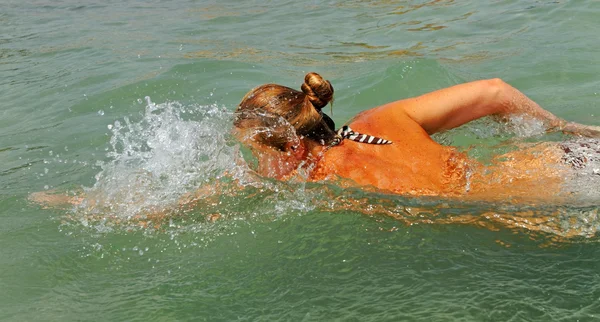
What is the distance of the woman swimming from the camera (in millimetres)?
3322

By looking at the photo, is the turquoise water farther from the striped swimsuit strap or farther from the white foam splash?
the striped swimsuit strap

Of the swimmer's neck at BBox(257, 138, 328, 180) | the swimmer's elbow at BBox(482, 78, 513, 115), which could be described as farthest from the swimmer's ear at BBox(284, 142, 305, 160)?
the swimmer's elbow at BBox(482, 78, 513, 115)

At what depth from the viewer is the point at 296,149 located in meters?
3.36

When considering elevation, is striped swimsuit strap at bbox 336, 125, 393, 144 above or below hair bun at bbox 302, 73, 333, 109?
below

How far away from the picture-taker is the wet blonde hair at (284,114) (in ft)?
10.8

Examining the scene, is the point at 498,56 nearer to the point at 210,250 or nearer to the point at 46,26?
the point at 210,250

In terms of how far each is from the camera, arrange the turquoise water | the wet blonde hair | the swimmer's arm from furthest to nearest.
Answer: the swimmer's arm, the wet blonde hair, the turquoise water

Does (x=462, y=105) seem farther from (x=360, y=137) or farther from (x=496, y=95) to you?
(x=360, y=137)

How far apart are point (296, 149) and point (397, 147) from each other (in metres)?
0.49

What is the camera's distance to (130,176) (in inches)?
164

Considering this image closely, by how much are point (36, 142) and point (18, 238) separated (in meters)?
2.03

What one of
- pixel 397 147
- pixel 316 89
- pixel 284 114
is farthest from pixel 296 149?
pixel 397 147

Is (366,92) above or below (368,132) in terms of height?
below

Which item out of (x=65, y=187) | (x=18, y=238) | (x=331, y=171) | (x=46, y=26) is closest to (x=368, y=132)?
(x=331, y=171)
